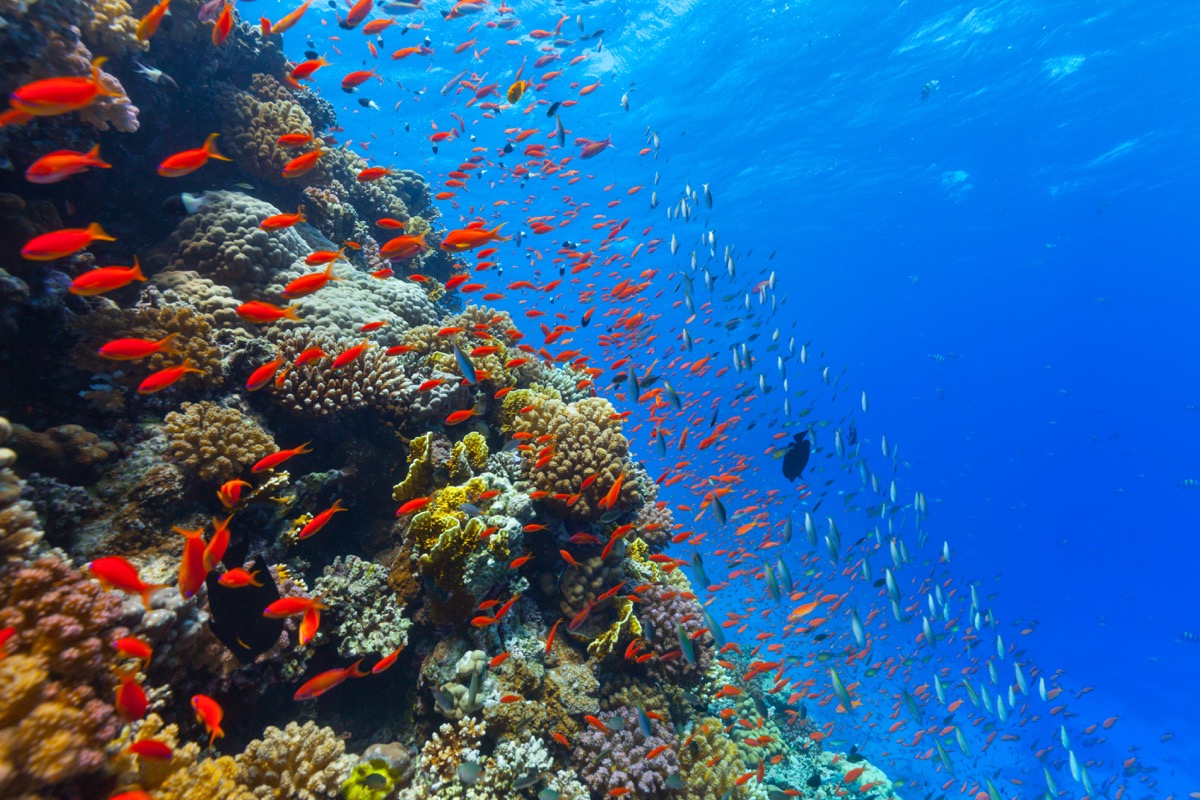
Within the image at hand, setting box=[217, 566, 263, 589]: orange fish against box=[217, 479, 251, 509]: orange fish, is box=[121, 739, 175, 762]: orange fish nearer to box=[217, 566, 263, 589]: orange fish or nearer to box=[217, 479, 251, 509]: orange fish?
box=[217, 566, 263, 589]: orange fish

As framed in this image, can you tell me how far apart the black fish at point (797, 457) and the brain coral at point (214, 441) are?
19.7 ft

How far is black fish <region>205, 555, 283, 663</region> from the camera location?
12.0 ft

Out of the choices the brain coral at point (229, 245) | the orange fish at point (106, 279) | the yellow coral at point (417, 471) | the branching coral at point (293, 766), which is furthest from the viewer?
the brain coral at point (229, 245)

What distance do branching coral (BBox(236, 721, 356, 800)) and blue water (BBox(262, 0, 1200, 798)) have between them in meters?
7.73

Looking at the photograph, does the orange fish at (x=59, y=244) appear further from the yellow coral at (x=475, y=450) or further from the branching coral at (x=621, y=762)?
the branching coral at (x=621, y=762)

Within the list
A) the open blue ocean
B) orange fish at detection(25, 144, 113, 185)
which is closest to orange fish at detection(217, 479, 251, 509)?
the open blue ocean

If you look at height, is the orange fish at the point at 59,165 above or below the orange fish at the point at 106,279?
above

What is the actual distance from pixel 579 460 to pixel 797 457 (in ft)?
10.1

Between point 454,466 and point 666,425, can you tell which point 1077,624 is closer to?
point 666,425

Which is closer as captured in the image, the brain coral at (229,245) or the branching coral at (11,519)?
the branching coral at (11,519)

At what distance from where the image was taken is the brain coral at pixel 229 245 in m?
6.26

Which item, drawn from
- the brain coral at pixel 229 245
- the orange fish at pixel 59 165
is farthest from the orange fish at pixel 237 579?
the brain coral at pixel 229 245

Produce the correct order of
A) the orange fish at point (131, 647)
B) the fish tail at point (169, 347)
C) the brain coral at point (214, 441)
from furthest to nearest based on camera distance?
the fish tail at point (169, 347), the brain coral at point (214, 441), the orange fish at point (131, 647)

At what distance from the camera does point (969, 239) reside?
48875 millimetres
